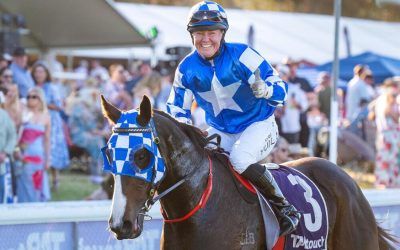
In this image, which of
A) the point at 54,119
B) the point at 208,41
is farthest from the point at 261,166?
the point at 54,119

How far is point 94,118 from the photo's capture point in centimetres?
1506

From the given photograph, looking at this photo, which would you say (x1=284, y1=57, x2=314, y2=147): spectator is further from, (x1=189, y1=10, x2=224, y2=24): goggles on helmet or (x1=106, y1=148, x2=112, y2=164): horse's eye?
(x1=106, y1=148, x2=112, y2=164): horse's eye

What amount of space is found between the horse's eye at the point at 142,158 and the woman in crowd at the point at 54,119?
8.11m

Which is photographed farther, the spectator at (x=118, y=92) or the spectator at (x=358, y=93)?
the spectator at (x=358, y=93)

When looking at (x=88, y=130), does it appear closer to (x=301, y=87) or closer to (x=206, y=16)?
(x=301, y=87)

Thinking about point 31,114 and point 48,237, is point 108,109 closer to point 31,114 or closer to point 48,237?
point 48,237

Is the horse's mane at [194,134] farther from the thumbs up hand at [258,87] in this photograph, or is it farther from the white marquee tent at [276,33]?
the white marquee tent at [276,33]

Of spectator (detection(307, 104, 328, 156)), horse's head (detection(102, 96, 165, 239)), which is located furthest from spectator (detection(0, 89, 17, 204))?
spectator (detection(307, 104, 328, 156))

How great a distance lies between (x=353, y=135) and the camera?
54.2 ft

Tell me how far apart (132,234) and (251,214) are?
Result: 101cm

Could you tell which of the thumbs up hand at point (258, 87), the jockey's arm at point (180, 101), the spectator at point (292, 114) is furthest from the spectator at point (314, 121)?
the thumbs up hand at point (258, 87)

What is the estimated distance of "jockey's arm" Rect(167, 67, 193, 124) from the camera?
18.4ft

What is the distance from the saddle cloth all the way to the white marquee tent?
15.7 meters

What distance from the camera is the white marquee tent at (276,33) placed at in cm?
2291
